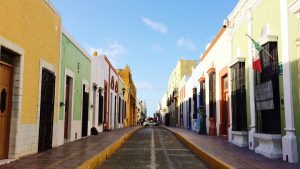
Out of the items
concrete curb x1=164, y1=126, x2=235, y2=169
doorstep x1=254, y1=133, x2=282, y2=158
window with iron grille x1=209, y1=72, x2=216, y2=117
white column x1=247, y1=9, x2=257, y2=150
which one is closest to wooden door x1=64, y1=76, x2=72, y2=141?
concrete curb x1=164, y1=126, x2=235, y2=169

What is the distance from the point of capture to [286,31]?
927cm

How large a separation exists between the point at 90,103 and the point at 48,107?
7998mm

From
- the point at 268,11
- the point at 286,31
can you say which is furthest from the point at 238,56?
the point at 286,31

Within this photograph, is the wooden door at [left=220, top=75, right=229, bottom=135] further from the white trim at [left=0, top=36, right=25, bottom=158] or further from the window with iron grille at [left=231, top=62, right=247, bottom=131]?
the white trim at [left=0, top=36, right=25, bottom=158]

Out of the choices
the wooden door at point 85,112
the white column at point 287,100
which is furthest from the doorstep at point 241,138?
the wooden door at point 85,112

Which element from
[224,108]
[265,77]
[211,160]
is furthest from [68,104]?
[224,108]

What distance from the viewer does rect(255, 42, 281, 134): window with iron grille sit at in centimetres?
1004

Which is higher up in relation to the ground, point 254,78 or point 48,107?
point 254,78

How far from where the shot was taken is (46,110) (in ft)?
38.3

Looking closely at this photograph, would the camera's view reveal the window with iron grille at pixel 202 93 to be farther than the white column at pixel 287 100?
Yes

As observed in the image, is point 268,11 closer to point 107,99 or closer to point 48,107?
point 48,107

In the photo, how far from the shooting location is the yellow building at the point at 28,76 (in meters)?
8.80

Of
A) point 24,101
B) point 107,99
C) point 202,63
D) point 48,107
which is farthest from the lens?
point 107,99

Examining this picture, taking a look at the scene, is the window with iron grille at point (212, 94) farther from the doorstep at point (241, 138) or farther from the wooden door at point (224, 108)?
the doorstep at point (241, 138)
